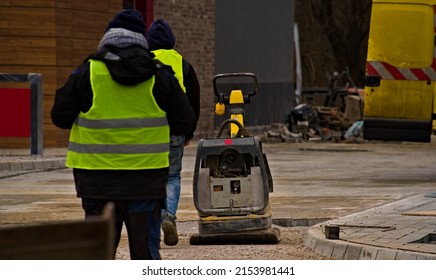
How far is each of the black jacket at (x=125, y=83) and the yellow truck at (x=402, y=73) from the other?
449 inches

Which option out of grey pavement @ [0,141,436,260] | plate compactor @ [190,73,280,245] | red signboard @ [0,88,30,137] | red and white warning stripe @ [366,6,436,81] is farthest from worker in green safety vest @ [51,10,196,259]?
red signboard @ [0,88,30,137]

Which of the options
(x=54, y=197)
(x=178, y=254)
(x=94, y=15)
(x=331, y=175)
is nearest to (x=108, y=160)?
(x=178, y=254)

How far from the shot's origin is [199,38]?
3145 cm

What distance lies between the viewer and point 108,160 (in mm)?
7285

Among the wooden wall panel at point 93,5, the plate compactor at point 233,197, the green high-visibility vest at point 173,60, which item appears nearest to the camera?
the green high-visibility vest at point 173,60

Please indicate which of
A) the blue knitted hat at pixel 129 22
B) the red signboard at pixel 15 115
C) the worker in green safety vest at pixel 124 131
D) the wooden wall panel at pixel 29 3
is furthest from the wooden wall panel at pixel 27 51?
the worker in green safety vest at pixel 124 131

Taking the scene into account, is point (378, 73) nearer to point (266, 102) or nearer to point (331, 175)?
point (331, 175)

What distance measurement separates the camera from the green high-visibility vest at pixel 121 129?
728cm

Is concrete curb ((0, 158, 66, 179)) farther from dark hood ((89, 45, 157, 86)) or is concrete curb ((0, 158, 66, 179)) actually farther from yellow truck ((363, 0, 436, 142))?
dark hood ((89, 45, 157, 86))

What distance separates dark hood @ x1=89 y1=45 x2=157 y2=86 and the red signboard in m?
16.3

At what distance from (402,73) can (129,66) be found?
38.3 ft

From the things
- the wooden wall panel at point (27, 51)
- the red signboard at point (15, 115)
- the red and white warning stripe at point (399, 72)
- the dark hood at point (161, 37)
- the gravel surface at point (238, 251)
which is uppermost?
the dark hood at point (161, 37)

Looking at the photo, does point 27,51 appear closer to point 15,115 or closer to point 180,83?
point 15,115

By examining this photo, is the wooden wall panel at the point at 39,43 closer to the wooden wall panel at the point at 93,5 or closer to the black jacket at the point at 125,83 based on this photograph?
the wooden wall panel at the point at 93,5
